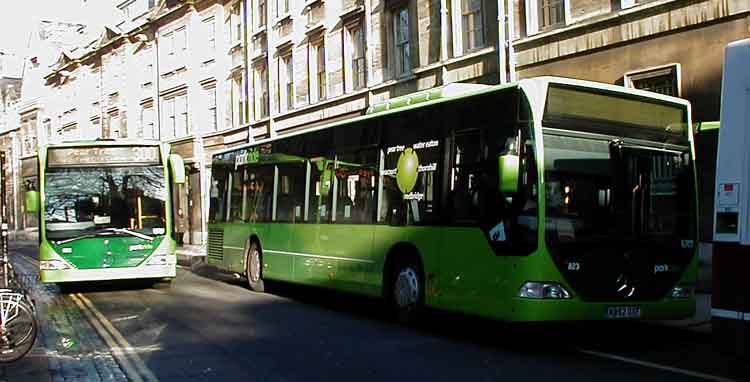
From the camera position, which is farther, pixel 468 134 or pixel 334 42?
pixel 334 42

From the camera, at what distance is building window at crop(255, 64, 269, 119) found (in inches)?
1334

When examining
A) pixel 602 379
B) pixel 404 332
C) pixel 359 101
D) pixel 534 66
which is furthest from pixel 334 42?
pixel 602 379

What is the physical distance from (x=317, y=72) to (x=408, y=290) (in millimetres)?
19789

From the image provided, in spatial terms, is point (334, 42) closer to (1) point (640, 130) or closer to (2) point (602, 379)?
(1) point (640, 130)

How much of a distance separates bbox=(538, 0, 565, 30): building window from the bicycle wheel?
1315cm

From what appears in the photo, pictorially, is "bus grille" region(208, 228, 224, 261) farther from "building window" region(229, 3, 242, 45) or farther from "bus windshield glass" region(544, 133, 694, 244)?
"building window" region(229, 3, 242, 45)

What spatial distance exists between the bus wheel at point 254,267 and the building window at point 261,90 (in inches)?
691

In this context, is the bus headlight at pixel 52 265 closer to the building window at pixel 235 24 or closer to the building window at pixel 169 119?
the building window at pixel 235 24

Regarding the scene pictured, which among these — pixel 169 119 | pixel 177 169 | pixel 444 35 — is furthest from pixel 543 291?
pixel 169 119

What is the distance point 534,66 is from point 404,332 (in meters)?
9.85

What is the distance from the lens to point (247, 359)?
8.97m

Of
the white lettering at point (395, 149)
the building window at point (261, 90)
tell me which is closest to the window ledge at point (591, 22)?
the white lettering at point (395, 149)

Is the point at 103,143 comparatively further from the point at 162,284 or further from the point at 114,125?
the point at 114,125

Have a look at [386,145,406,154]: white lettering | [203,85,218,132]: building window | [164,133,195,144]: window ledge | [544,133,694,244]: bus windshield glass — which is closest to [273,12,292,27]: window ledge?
[203,85,218,132]: building window
